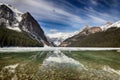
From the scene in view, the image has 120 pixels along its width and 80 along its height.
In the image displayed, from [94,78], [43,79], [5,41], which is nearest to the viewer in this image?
[43,79]

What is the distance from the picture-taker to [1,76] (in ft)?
65.4

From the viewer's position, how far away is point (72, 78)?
20359mm

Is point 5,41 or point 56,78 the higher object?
point 5,41

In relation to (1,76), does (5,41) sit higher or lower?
higher

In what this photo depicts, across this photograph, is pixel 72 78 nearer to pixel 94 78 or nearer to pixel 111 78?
pixel 94 78

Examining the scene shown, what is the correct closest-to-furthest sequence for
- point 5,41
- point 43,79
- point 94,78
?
point 43,79 → point 94,78 → point 5,41

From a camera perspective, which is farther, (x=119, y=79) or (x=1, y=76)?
(x=119, y=79)

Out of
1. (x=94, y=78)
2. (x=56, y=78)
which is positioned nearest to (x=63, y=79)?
(x=56, y=78)

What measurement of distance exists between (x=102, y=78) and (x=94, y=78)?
3.34 feet

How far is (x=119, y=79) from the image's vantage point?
2175cm

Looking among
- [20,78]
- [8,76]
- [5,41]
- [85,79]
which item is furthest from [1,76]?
[5,41]

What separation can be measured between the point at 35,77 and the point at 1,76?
139 inches

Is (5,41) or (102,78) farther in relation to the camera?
(5,41)

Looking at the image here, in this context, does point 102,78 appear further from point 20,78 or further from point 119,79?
point 20,78
